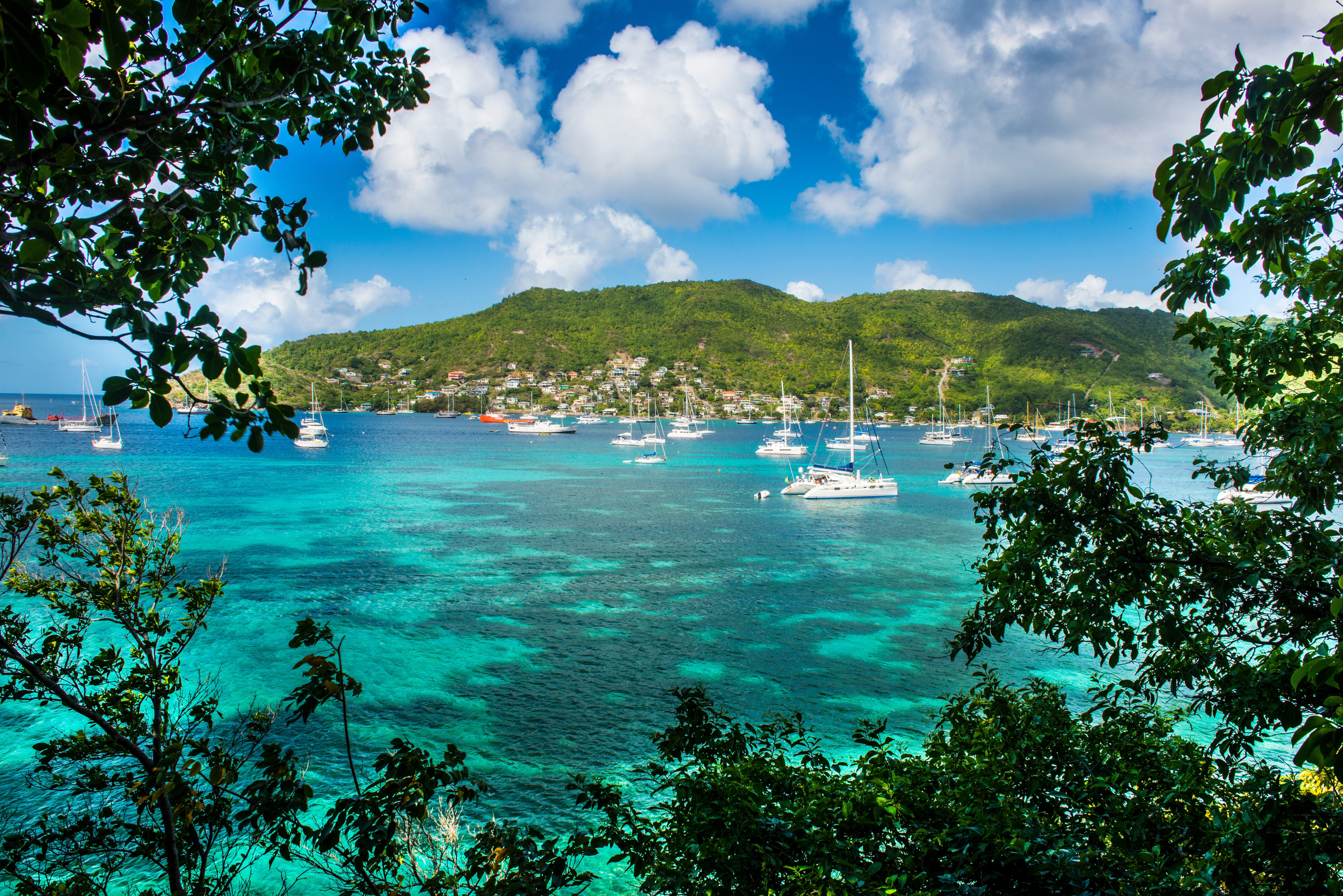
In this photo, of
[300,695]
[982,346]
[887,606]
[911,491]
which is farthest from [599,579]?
[982,346]

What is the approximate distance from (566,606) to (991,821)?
20066mm

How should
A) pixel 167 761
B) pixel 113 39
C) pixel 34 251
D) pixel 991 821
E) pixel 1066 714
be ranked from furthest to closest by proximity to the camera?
pixel 1066 714
pixel 991 821
pixel 167 761
pixel 34 251
pixel 113 39

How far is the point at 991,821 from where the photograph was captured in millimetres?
4918

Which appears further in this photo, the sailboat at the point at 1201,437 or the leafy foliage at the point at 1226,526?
the sailboat at the point at 1201,437

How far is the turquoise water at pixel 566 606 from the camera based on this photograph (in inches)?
Result: 600

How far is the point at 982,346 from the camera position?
17312cm

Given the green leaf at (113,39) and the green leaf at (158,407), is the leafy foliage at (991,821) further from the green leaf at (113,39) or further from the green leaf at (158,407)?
the green leaf at (113,39)

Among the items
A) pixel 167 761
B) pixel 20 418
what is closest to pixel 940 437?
pixel 167 761

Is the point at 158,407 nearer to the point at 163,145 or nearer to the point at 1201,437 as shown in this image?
the point at 163,145

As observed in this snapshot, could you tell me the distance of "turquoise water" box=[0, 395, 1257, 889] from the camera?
15234 millimetres

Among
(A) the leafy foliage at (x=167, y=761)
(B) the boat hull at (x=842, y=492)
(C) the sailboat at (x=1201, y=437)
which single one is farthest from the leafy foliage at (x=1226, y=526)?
(C) the sailboat at (x=1201, y=437)

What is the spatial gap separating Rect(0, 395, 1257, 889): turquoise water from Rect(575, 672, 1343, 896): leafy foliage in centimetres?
750

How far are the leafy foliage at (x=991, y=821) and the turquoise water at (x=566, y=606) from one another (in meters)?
7.50

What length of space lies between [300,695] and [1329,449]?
6398mm
